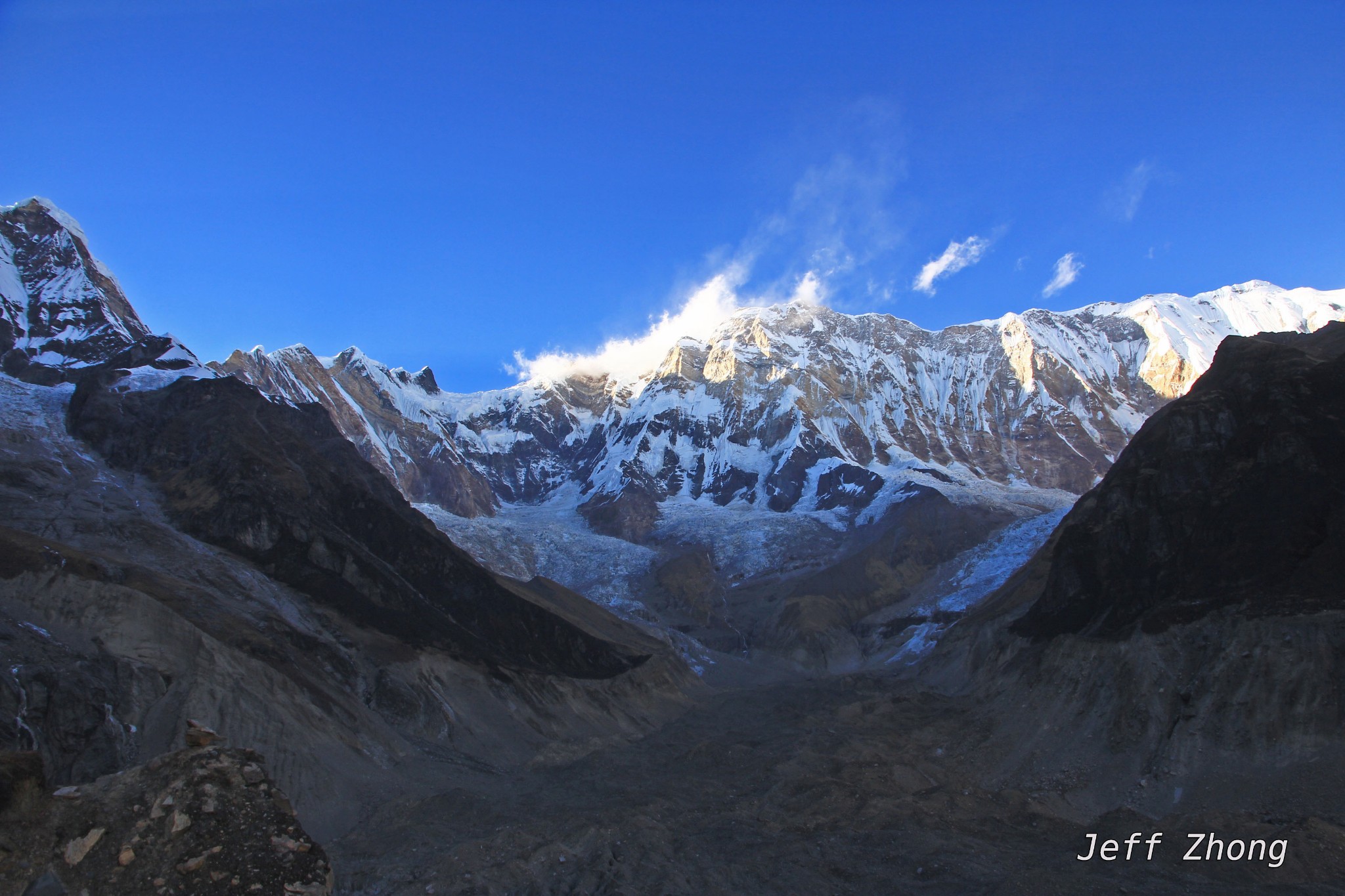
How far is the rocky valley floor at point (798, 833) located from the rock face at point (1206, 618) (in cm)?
224

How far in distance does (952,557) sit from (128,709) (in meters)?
120

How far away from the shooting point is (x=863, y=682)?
260ft

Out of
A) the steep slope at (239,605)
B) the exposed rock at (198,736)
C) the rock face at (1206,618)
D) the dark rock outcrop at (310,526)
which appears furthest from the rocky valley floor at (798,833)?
the dark rock outcrop at (310,526)

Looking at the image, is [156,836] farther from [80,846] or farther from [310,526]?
[310,526]

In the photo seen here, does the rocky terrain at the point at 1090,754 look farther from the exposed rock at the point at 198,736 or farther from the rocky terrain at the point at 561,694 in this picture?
the exposed rock at the point at 198,736

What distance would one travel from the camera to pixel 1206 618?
3888 centimetres

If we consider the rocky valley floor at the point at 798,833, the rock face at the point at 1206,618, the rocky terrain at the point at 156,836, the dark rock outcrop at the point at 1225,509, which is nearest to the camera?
the rocky terrain at the point at 156,836

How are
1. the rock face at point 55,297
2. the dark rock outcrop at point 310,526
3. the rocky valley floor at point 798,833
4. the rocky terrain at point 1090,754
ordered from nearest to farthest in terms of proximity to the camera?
the rocky valley floor at point 798,833, the rocky terrain at point 1090,754, the dark rock outcrop at point 310,526, the rock face at point 55,297

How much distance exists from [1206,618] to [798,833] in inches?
899

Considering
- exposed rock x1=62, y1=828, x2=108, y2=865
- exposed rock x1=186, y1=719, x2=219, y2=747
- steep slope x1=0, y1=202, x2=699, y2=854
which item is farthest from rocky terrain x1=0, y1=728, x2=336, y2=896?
steep slope x1=0, y1=202, x2=699, y2=854

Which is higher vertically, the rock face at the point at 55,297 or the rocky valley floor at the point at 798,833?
the rock face at the point at 55,297

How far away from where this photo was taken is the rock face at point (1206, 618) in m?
31.5

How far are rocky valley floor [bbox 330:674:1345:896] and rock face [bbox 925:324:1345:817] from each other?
2239 mm

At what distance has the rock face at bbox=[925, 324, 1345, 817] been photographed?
31.5 meters
